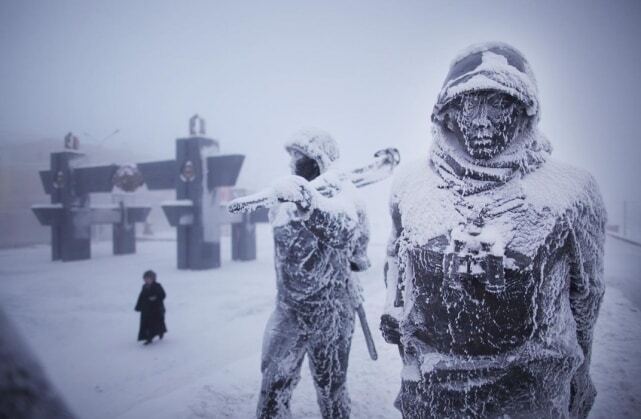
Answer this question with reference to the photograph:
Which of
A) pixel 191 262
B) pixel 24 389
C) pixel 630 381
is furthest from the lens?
pixel 191 262

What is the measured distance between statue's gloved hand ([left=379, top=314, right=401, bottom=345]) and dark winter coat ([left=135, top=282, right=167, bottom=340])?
452 cm

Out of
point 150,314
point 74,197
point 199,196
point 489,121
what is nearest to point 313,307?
point 489,121

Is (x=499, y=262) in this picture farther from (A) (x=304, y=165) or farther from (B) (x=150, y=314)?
(B) (x=150, y=314)

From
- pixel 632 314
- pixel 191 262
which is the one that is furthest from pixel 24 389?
pixel 191 262

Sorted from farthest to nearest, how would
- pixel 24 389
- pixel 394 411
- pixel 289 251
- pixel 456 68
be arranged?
pixel 394 411
pixel 289 251
pixel 456 68
pixel 24 389

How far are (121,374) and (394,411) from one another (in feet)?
10.3

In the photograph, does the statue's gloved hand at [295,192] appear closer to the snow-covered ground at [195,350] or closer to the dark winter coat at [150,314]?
the snow-covered ground at [195,350]

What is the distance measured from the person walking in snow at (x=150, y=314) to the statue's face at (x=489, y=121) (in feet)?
16.8

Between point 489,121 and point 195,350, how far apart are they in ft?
15.6

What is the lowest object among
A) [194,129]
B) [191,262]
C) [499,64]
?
[191,262]

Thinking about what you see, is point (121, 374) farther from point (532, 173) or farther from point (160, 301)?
point (532, 173)

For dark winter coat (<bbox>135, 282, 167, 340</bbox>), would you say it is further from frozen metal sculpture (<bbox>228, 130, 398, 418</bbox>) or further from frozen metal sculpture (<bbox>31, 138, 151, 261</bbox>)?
frozen metal sculpture (<bbox>31, 138, 151, 261</bbox>)

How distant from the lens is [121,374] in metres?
4.18

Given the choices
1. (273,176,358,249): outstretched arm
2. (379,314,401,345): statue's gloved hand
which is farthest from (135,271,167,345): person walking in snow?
(379,314,401,345): statue's gloved hand
